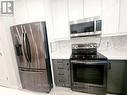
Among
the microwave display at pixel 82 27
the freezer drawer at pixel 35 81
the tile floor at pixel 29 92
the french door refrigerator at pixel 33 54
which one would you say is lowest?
the tile floor at pixel 29 92

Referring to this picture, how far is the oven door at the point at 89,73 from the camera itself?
185 cm

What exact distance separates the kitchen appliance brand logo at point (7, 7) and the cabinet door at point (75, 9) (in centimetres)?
144

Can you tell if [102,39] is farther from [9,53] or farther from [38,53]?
[9,53]

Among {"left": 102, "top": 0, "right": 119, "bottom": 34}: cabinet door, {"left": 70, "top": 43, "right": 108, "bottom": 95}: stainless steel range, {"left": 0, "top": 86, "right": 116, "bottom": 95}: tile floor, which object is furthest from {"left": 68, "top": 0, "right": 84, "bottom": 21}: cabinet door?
{"left": 0, "top": 86, "right": 116, "bottom": 95}: tile floor

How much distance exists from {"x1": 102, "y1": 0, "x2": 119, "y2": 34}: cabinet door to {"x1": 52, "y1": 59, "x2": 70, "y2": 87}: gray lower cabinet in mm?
1186

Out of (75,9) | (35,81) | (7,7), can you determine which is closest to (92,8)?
(75,9)

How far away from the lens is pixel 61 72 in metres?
2.27

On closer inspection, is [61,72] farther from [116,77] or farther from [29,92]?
[116,77]

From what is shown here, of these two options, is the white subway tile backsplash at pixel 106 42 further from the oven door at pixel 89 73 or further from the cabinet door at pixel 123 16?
the oven door at pixel 89 73

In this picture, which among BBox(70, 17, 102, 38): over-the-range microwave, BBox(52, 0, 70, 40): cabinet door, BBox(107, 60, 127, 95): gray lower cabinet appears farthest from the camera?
BBox(52, 0, 70, 40): cabinet door

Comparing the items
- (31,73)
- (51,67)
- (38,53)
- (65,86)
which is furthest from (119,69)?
(31,73)

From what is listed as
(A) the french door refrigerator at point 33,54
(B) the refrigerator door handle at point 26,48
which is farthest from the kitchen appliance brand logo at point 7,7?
(B) the refrigerator door handle at point 26,48

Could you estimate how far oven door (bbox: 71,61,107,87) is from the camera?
1.85 metres

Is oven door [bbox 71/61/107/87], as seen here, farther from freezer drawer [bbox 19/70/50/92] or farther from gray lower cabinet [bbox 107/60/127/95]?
freezer drawer [bbox 19/70/50/92]
